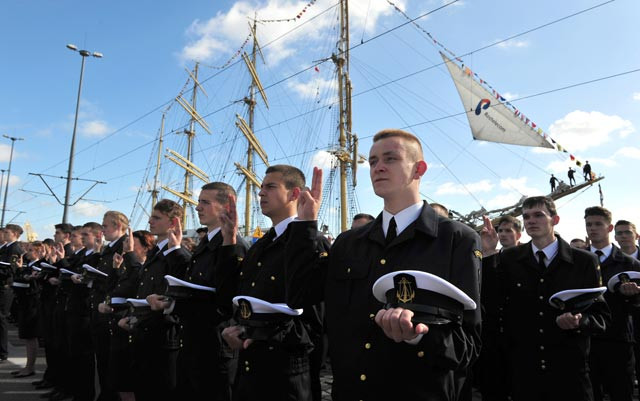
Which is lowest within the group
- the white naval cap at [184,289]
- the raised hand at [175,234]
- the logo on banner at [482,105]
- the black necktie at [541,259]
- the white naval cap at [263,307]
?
the white naval cap at [263,307]

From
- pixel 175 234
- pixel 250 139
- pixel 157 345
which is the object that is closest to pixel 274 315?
pixel 157 345

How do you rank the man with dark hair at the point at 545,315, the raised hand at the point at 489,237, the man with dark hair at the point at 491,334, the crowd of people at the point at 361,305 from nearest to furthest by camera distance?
the crowd of people at the point at 361,305 < the man with dark hair at the point at 545,315 < the raised hand at the point at 489,237 < the man with dark hair at the point at 491,334

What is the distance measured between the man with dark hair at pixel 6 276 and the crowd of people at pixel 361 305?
3710mm

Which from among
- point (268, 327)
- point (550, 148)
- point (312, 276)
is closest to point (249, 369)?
point (268, 327)

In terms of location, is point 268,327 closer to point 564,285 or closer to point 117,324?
point 564,285

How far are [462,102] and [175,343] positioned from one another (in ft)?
85.3

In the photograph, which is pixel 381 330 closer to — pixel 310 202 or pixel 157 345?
pixel 310 202

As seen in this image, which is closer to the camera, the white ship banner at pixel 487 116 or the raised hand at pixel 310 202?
the raised hand at pixel 310 202

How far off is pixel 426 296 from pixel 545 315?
228cm

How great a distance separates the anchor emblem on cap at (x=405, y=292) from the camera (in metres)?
1.81

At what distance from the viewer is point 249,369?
9.81ft

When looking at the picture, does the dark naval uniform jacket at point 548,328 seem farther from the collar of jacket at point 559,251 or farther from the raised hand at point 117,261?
the raised hand at point 117,261

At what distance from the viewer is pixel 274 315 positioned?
278cm

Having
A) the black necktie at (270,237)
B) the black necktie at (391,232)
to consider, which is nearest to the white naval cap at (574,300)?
the black necktie at (391,232)
